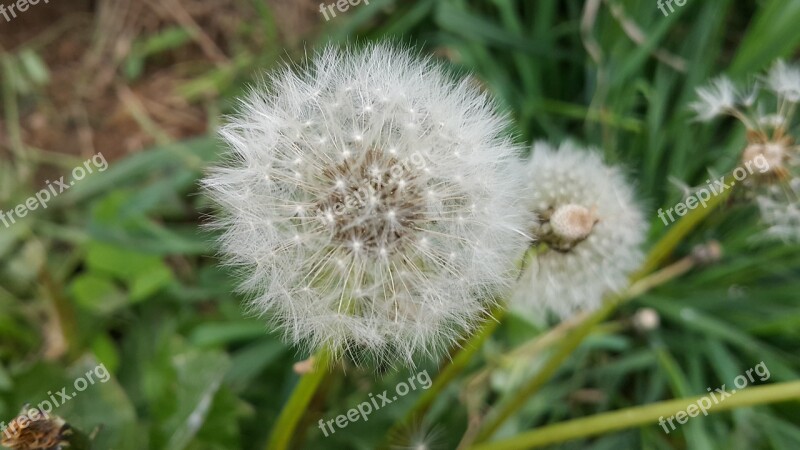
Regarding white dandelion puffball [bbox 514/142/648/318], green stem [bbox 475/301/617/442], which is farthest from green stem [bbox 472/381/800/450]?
white dandelion puffball [bbox 514/142/648/318]

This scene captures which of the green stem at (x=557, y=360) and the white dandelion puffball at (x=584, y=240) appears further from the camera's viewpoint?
the green stem at (x=557, y=360)

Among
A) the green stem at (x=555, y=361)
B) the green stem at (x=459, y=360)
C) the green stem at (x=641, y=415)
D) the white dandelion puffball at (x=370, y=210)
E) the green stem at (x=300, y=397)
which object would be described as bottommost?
the green stem at (x=641, y=415)

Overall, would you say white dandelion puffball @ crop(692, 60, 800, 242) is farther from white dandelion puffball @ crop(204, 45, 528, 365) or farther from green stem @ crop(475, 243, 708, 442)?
white dandelion puffball @ crop(204, 45, 528, 365)

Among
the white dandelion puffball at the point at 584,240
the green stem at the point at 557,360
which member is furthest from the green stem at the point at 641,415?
the white dandelion puffball at the point at 584,240

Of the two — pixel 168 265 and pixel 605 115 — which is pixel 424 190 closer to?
pixel 605 115

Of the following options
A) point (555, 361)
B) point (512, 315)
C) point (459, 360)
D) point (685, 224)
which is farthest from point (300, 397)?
point (512, 315)

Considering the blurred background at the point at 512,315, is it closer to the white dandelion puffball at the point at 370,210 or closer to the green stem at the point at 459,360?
the green stem at the point at 459,360
